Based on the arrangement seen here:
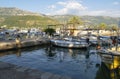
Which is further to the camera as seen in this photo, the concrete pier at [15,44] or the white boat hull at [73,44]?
the white boat hull at [73,44]

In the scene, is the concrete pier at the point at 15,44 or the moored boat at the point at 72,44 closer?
the concrete pier at the point at 15,44

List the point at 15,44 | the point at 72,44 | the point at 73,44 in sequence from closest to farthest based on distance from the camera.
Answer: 1. the point at 15,44
2. the point at 73,44
3. the point at 72,44

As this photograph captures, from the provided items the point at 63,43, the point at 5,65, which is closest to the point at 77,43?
the point at 63,43

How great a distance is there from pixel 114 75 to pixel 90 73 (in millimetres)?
2698

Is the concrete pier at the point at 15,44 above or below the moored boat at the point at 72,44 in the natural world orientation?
above

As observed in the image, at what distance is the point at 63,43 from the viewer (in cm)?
4612

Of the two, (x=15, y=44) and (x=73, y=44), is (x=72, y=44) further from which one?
(x=15, y=44)

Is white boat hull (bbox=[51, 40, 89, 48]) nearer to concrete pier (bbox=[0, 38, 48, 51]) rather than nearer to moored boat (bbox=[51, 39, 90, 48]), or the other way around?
moored boat (bbox=[51, 39, 90, 48])

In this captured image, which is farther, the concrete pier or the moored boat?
the moored boat

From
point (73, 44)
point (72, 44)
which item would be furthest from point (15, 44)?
point (73, 44)

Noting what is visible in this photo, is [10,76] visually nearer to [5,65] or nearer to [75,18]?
[5,65]

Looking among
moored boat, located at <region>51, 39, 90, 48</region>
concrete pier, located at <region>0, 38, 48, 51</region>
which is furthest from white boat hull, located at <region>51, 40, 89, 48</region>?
concrete pier, located at <region>0, 38, 48, 51</region>

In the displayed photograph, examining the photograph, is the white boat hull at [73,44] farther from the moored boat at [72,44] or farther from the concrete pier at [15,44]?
the concrete pier at [15,44]

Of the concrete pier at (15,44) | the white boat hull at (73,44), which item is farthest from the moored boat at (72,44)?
the concrete pier at (15,44)
